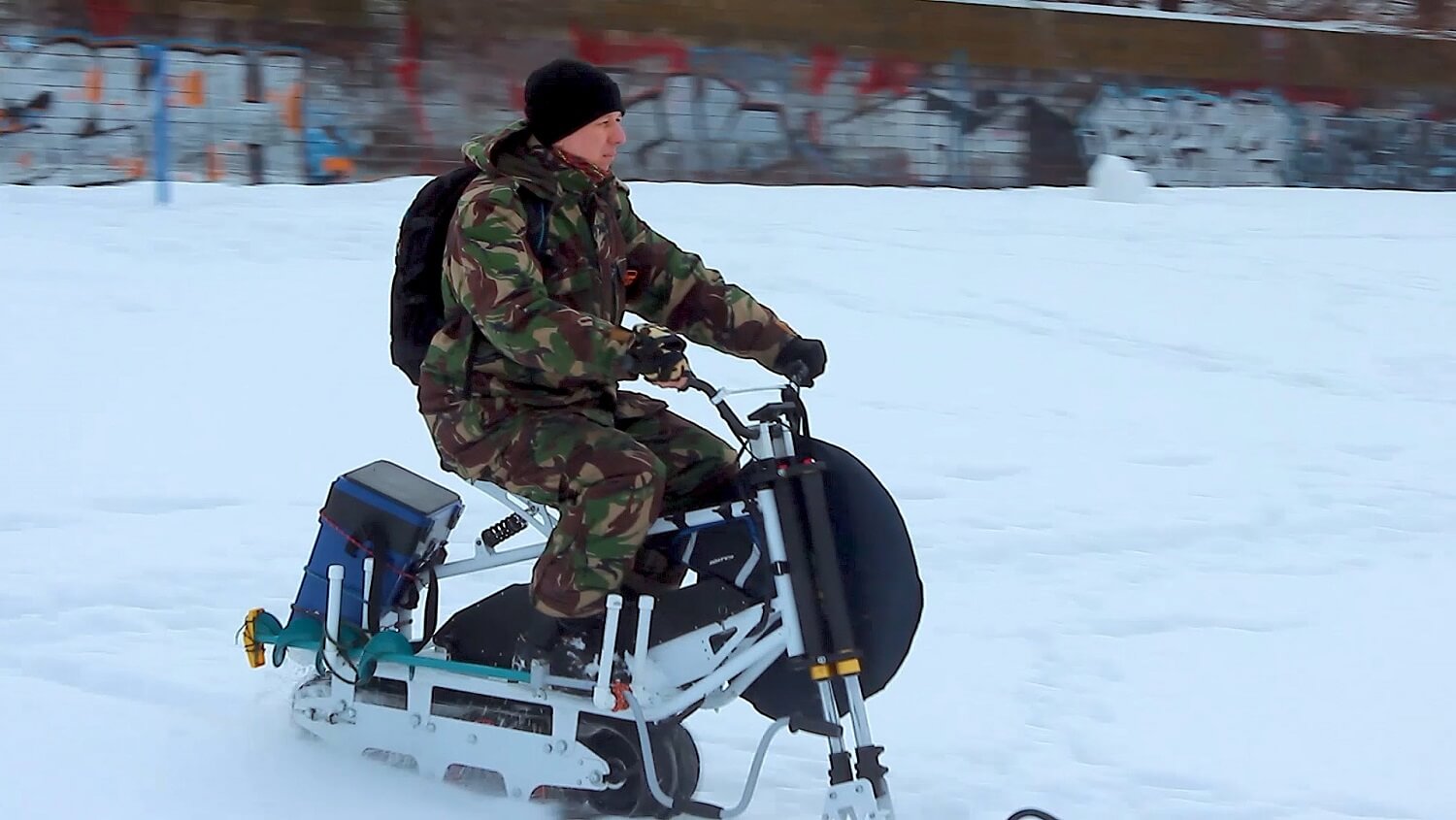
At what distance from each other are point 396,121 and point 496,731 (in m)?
11.6

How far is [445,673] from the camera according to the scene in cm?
341

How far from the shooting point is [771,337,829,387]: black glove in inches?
122

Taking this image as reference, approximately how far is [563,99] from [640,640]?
1.11 metres

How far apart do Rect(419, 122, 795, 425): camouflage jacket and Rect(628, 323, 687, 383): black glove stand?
33mm

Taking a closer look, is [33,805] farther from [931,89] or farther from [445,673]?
[931,89]

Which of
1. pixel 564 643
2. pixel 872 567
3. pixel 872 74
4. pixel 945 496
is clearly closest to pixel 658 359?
pixel 872 567

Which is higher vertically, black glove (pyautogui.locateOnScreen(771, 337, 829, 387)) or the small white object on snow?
black glove (pyautogui.locateOnScreen(771, 337, 829, 387))

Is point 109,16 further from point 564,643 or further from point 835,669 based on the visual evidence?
point 835,669

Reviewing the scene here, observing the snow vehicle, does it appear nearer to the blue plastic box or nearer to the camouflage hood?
the blue plastic box

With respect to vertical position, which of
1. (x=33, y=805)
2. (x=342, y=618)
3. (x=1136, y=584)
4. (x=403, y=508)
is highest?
(x=403, y=508)

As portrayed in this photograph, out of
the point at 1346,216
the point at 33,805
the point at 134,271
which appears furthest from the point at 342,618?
the point at 1346,216

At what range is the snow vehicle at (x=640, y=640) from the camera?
2.96 metres

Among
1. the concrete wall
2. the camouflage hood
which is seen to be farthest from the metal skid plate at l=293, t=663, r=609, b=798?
the concrete wall

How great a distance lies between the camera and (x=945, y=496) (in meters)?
5.96
